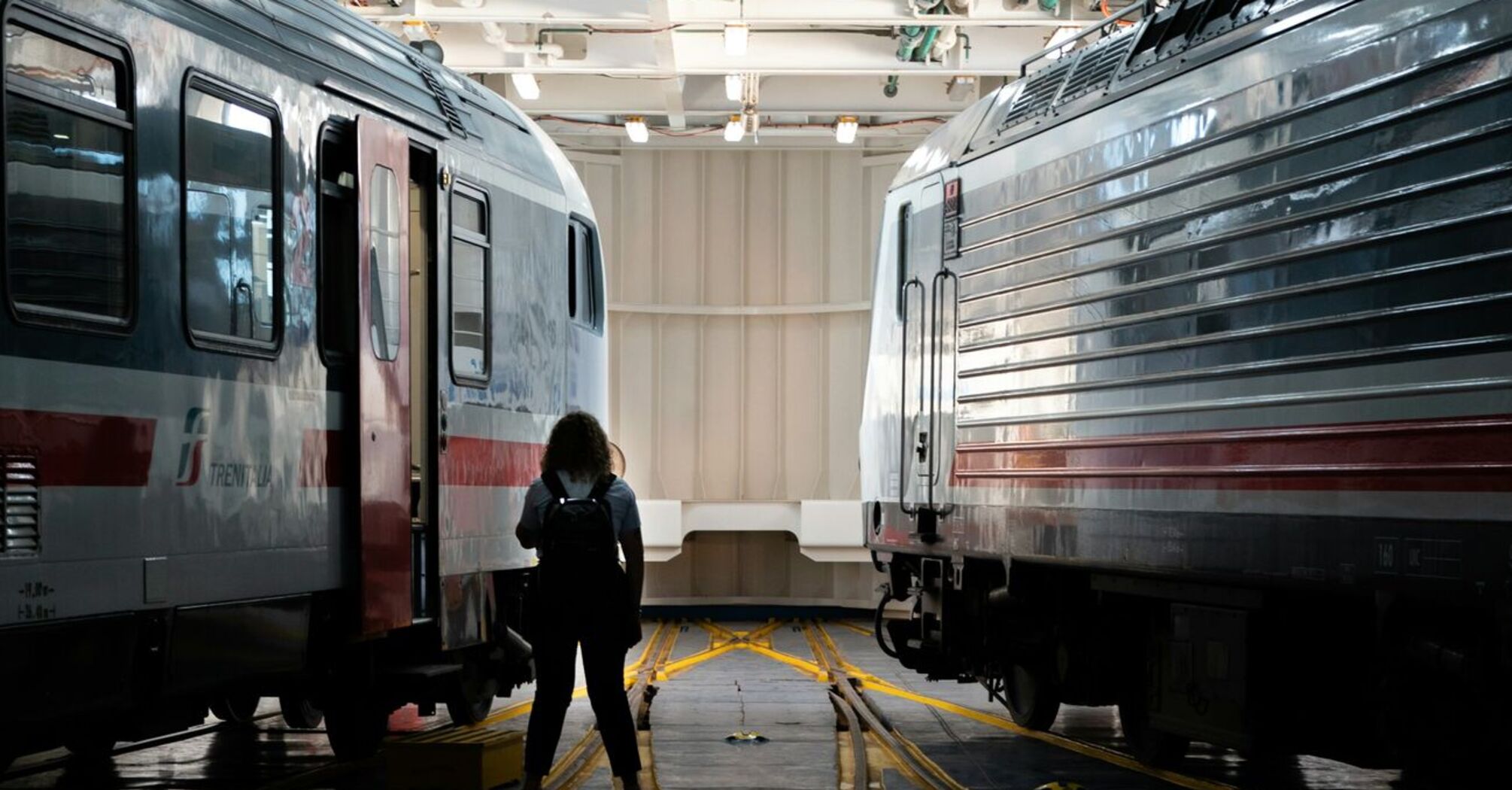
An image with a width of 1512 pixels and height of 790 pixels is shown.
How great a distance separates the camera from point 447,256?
389 inches

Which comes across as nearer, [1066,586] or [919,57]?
[1066,586]

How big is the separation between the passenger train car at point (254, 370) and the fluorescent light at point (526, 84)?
6653mm

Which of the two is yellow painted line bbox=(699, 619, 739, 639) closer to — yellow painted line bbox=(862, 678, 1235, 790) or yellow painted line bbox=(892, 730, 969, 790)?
yellow painted line bbox=(862, 678, 1235, 790)

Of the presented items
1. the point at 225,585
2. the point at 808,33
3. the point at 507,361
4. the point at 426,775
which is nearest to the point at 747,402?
the point at 808,33

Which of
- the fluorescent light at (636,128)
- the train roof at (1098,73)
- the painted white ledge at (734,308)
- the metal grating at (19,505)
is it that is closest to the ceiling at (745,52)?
the fluorescent light at (636,128)

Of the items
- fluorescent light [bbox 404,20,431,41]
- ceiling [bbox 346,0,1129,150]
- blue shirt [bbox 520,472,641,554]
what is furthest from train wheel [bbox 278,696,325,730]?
fluorescent light [bbox 404,20,431,41]

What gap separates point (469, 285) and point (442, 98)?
1.12 metres

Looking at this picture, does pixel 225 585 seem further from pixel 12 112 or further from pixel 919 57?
pixel 919 57

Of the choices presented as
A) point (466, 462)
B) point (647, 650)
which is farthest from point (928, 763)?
point (647, 650)

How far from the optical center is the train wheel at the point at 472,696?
11328 millimetres

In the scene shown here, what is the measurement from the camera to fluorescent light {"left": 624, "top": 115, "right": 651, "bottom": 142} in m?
20.3

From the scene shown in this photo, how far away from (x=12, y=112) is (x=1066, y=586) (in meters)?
6.44

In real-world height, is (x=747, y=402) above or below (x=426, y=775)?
above

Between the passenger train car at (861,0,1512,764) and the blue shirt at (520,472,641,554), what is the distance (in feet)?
8.18
